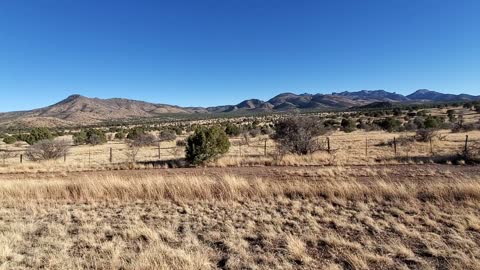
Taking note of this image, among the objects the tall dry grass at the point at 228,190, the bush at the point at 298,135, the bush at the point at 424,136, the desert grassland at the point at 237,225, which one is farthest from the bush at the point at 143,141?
the desert grassland at the point at 237,225

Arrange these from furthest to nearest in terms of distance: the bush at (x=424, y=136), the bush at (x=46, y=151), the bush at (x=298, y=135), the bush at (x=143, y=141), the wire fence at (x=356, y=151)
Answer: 1. the bush at (x=143, y=141)
2. the bush at (x=424, y=136)
3. the bush at (x=46, y=151)
4. the bush at (x=298, y=135)
5. the wire fence at (x=356, y=151)

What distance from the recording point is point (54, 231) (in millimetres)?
8383

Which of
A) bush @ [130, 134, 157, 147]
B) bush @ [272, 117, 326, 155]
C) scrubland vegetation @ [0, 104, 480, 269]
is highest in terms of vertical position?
bush @ [272, 117, 326, 155]

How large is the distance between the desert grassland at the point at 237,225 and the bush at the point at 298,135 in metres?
→ 14.2

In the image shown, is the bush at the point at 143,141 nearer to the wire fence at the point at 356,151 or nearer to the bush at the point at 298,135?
the wire fence at the point at 356,151

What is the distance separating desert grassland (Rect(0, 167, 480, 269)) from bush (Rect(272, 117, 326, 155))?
1416 cm

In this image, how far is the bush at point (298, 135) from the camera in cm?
2655

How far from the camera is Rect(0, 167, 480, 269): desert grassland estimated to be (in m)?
6.40

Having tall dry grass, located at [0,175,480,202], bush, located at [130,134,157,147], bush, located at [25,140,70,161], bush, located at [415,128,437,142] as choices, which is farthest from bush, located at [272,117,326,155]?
bush, located at [130,134,157,147]

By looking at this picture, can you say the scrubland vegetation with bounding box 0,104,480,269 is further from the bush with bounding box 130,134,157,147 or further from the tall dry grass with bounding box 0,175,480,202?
the bush with bounding box 130,134,157,147

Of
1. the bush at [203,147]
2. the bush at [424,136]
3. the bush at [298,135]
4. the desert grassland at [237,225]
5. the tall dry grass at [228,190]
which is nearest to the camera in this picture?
the desert grassland at [237,225]

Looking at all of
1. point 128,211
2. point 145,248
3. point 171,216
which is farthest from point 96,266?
point 128,211

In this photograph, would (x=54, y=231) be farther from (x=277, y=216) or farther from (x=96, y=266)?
(x=277, y=216)

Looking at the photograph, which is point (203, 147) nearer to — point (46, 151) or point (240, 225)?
point (240, 225)
